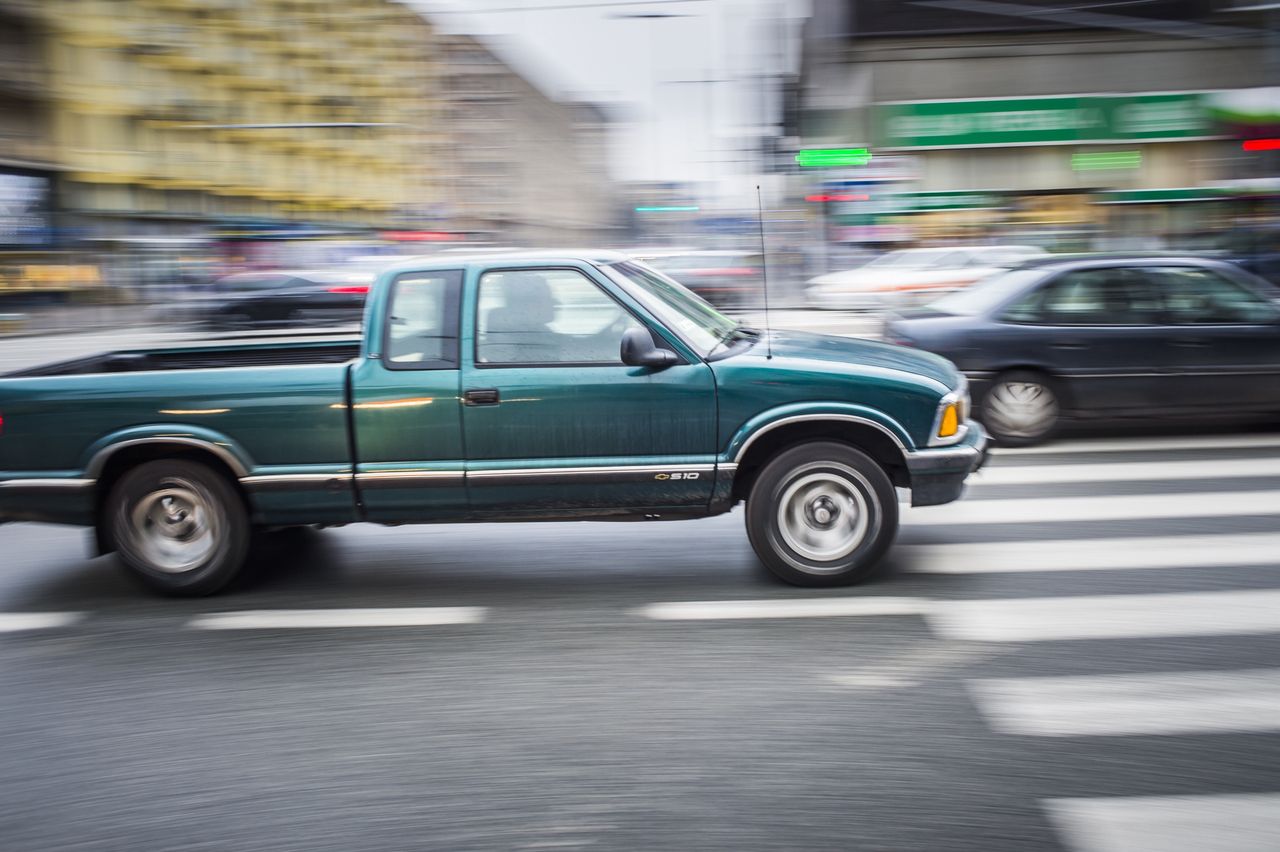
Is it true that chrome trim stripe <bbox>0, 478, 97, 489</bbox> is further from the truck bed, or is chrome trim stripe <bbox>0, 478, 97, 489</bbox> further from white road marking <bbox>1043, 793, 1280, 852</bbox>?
white road marking <bbox>1043, 793, 1280, 852</bbox>

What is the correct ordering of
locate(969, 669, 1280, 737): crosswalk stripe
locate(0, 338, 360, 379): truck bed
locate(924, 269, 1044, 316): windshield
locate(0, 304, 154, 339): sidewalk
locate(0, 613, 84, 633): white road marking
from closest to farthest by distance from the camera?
locate(969, 669, 1280, 737): crosswalk stripe, locate(0, 613, 84, 633): white road marking, locate(0, 338, 360, 379): truck bed, locate(924, 269, 1044, 316): windshield, locate(0, 304, 154, 339): sidewalk

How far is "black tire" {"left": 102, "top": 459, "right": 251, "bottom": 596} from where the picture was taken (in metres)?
5.57

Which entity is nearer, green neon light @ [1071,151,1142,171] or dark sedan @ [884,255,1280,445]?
dark sedan @ [884,255,1280,445]

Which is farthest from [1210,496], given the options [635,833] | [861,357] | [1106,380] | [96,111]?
[96,111]

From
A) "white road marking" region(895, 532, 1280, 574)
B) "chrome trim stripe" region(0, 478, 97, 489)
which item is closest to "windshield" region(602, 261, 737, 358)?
"white road marking" region(895, 532, 1280, 574)

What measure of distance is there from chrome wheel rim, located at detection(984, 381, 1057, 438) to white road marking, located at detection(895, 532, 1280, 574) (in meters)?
2.82

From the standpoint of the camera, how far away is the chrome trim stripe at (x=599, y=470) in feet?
17.7

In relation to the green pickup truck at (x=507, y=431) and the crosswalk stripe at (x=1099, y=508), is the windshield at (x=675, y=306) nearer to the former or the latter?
the green pickup truck at (x=507, y=431)

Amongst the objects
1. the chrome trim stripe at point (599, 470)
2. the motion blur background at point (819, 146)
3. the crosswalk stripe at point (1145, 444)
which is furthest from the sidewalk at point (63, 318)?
the chrome trim stripe at point (599, 470)

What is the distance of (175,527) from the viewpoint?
5660 mm

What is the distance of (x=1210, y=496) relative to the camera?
7020 mm

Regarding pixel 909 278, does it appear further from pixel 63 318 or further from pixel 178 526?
pixel 63 318

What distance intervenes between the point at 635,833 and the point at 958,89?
33171 mm

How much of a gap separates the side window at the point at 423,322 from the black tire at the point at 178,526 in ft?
3.67
